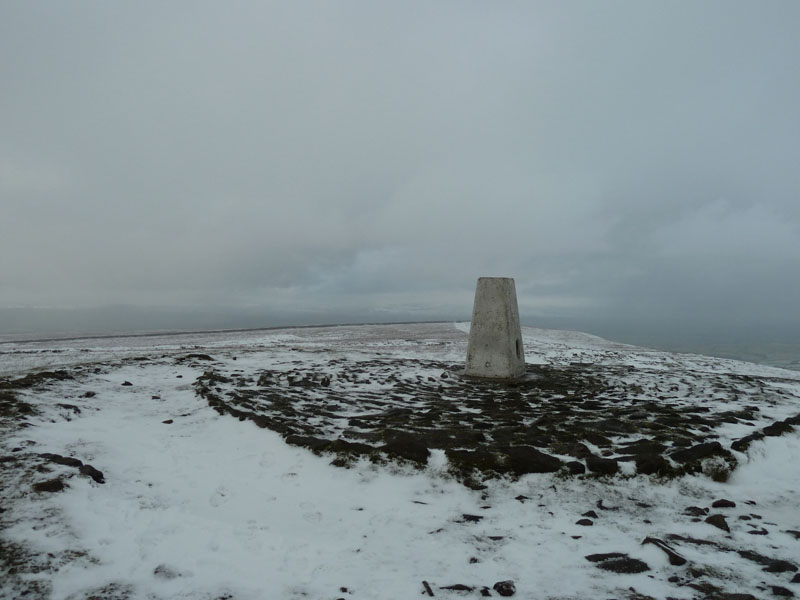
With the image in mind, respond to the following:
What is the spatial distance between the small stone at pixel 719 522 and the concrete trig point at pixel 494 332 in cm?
1151

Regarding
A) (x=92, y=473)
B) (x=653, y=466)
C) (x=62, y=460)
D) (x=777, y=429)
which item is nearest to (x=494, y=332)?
(x=777, y=429)

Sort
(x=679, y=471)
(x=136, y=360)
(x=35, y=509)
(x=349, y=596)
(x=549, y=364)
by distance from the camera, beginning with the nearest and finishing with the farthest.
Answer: (x=349, y=596), (x=35, y=509), (x=679, y=471), (x=136, y=360), (x=549, y=364)

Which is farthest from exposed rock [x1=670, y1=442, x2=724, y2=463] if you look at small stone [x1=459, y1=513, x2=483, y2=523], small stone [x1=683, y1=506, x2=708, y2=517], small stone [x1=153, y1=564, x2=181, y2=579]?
small stone [x1=153, y1=564, x2=181, y2=579]

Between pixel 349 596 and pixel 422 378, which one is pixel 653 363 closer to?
pixel 422 378

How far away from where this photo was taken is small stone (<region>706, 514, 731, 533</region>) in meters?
6.13

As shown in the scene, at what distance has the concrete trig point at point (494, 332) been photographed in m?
18.0

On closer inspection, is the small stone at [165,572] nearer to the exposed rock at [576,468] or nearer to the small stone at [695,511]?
the exposed rock at [576,468]

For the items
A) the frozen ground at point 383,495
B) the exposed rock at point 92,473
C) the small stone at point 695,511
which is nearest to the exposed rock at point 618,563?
the frozen ground at point 383,495

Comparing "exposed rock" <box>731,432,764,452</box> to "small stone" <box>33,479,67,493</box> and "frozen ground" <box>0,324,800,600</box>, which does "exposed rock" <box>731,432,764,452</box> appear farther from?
"small stone" <box>33,479,67,493</box>

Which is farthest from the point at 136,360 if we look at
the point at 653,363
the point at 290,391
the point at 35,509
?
the point at 653,363

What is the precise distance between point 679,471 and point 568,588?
425cm

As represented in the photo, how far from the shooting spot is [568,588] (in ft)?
16.0

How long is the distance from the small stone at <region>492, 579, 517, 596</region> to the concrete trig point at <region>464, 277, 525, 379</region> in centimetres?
1321

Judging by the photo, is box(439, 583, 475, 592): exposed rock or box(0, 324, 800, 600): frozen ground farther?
box(0, 324, 800, 600): frozen ground
